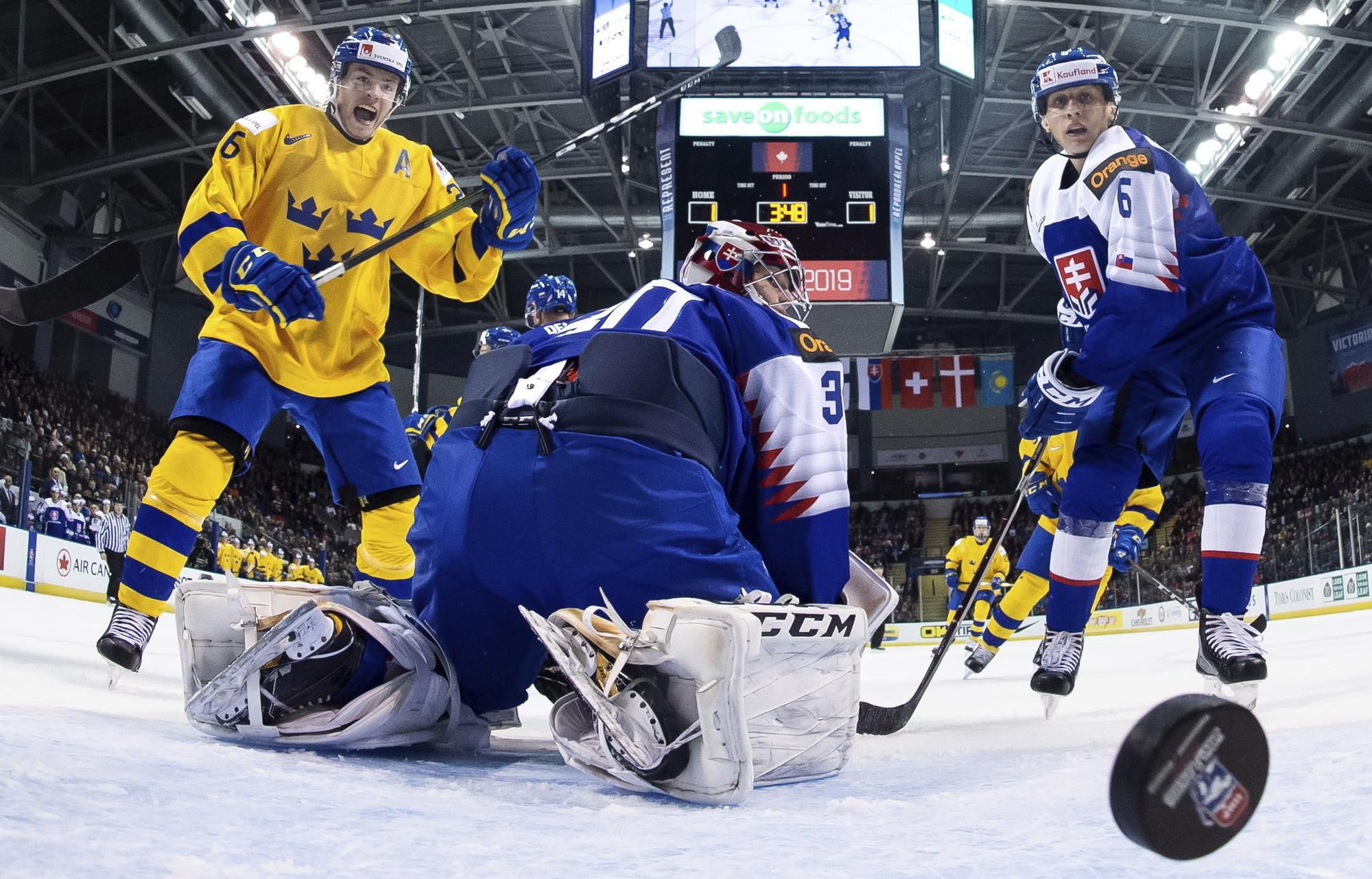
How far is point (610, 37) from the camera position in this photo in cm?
941

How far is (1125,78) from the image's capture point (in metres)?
13.2

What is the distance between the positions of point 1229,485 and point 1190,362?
34cm

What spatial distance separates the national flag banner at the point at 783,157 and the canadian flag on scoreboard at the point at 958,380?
1083 centimetres

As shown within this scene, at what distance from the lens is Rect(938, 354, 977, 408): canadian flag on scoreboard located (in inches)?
744

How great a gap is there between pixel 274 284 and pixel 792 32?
7.72 metres

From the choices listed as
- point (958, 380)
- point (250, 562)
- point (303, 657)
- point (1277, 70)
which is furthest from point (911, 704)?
point (958, 380)

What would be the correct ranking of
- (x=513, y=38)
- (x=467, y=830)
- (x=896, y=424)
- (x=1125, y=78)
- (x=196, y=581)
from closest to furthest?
(x=467, y=830)
(x=196, y=581)
(x=513, y=38)
(x=1125, y=78)
(x=896, y=424)

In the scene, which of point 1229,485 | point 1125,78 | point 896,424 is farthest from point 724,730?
point 896,424

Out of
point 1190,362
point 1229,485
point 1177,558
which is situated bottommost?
point 1177,558

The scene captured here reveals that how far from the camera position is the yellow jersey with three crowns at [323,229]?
2.53m

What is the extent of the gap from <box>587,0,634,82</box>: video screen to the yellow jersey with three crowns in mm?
6784

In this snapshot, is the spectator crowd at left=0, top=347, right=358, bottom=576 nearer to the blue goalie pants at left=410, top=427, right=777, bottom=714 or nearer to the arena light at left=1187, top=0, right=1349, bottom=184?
the blue goalie pants at left=410, top=427, right=777, bottom=714

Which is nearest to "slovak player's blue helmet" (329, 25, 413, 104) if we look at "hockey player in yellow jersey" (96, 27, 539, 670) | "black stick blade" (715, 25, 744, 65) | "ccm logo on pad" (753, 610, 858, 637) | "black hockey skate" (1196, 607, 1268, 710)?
"hockey player in yellow jersey" (96, 27, 539, 670)

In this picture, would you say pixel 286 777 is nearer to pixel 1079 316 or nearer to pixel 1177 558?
pixel 1079 316
